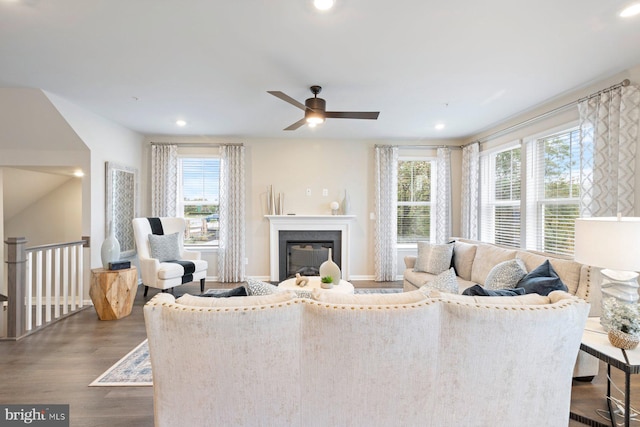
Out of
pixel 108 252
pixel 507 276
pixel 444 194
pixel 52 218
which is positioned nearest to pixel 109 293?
pixel 108 252

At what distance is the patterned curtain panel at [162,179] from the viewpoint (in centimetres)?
518

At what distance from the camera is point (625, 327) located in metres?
1.63

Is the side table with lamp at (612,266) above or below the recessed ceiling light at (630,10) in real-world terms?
below

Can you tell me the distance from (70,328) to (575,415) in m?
4.38

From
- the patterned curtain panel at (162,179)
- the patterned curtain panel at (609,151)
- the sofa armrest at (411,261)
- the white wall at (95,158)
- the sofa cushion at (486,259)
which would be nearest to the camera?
the patterned curtain panel at (609,151)

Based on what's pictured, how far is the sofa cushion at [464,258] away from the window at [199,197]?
12.7ft

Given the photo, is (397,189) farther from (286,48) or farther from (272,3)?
(272,3)

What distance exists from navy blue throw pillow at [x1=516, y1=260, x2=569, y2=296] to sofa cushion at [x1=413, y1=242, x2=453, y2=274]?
1433 mm

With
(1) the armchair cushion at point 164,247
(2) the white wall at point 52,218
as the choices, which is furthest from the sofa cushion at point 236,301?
(2) the white wall at point 52,218

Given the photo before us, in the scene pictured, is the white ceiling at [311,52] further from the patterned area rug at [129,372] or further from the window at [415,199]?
the patterned area rug at [129,372]

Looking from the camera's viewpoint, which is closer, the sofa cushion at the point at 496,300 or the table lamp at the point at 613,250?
the sofa cushion at the point at 496,300

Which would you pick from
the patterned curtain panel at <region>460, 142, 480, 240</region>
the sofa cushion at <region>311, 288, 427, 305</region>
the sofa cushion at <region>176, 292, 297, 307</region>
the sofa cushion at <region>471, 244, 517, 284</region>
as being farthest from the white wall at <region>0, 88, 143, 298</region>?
the patterned curtain panel at <region>460, 142, 480, 240</region>

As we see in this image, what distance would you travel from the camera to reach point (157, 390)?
137 centimetres

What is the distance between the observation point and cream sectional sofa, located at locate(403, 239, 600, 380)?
2286 mm
